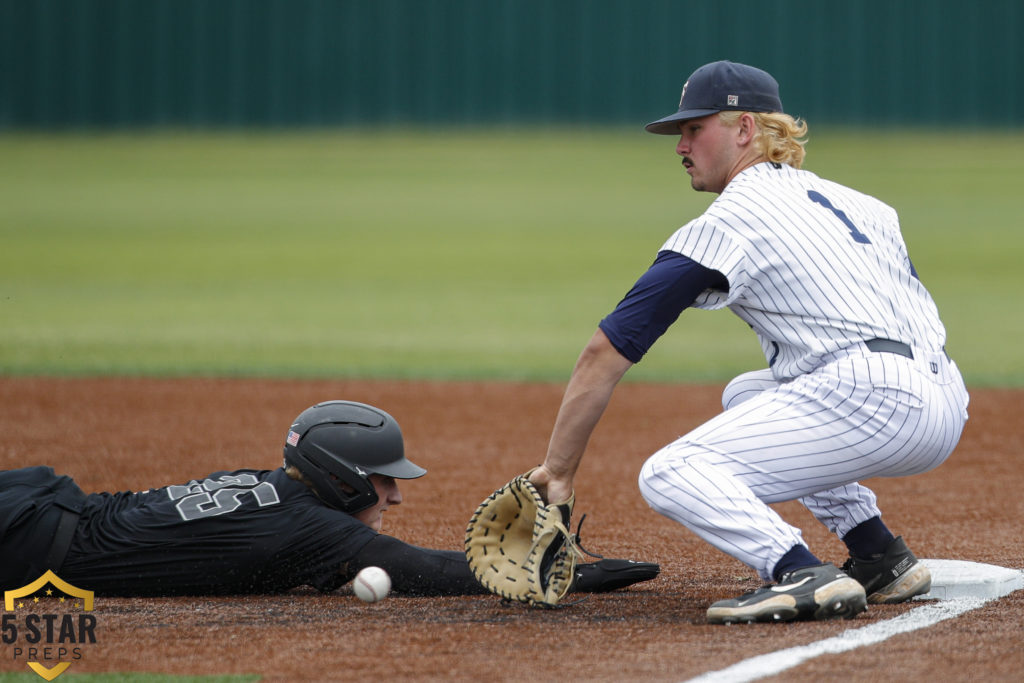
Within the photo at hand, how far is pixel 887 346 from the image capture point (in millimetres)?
3275

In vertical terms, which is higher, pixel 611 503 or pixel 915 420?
pixel 915 420

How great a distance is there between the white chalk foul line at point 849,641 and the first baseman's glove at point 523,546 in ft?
2.24

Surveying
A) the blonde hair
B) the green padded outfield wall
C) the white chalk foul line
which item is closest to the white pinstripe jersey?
the blonde hair

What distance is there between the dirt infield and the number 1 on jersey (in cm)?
98

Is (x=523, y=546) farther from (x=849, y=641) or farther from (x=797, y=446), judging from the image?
(x=849, y=641)

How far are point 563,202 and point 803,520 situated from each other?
58.0 feet

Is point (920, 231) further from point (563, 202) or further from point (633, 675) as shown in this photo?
point (633, 675)

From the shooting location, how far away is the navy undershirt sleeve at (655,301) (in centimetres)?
321

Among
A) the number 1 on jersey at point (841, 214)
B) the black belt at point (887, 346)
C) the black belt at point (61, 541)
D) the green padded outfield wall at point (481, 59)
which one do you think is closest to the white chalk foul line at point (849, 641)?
the black belt at point (887, 346)

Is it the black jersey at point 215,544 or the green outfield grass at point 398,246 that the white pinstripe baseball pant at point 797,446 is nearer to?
the black jersey at point 215,544

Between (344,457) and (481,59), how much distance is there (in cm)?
2290

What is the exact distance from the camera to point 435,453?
6.18 metres

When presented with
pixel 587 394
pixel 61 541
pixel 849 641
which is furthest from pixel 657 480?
pixel 61 541

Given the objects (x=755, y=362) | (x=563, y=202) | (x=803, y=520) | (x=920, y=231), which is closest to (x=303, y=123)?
(x=563, y=202)
